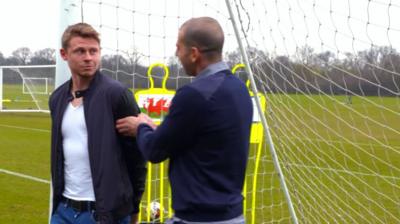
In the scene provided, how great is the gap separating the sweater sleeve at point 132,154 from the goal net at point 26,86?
18.9m

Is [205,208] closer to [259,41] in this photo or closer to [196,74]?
[196,74]

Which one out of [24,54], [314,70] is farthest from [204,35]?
[24,54]

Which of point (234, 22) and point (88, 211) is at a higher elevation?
point (234, 22)

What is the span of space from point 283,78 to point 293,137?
0.49 metres

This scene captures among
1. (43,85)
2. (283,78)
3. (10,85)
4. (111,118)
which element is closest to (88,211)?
(111,118)

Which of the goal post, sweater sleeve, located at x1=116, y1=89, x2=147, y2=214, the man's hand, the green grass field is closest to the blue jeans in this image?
sweater sleeve, located at x1=116, y1=89, x2=147, y2=214

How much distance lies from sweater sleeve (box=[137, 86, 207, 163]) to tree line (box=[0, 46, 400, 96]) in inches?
58.2

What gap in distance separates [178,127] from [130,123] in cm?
55

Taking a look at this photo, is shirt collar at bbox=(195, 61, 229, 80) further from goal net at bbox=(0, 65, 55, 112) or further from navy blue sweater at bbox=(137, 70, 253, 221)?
goal net at bbox=(0, 65, 55, 112)

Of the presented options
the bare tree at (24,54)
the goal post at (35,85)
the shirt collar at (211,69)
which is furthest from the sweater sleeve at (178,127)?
the goal post at (35,85)

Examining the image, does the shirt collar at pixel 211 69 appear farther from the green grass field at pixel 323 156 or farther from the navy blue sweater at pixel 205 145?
the green grass field at pixel 323 156

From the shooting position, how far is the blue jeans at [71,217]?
3010 millimetres

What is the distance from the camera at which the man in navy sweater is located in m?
2.40

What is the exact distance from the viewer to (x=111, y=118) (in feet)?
9.84
